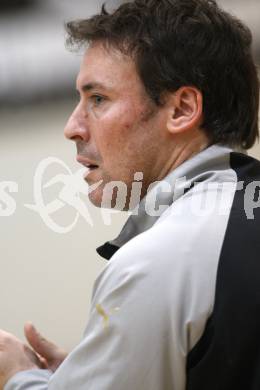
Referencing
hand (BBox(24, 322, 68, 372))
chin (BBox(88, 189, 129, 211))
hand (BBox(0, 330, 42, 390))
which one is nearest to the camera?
hand (BBox(0, 330, 42, 390))

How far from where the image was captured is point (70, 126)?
4.07 ft

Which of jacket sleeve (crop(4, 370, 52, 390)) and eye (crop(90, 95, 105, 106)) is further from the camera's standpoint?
eye (crop(90, 95, 105, 106))

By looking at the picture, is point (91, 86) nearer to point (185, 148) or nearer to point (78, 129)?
point (78, 129)

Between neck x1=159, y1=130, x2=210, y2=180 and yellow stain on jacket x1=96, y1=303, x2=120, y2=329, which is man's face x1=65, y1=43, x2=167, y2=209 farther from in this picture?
yellow stain on jacket x1=96, y1=303, x2=120, y2=329

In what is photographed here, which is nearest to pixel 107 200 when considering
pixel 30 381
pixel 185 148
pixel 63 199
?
pixel 185 148

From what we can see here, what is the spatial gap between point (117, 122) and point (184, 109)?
0.37 feet

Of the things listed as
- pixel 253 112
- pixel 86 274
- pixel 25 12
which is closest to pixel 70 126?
pixel 253 112

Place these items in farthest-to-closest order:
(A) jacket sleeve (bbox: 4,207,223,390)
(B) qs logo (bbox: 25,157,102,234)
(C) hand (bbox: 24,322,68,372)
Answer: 1. (B) qs logo (bbox: 25,157,102,234)
2. (C) hand (bbox: 24,322,68,372)
3. (A) jacket sleeve (bbox: 4,207,223,390)

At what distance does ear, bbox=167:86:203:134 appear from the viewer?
1.17m

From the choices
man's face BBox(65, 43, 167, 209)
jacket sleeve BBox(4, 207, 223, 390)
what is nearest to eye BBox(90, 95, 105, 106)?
man's face BBox(65, 43, 167, 209)

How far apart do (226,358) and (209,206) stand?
0.67 feet

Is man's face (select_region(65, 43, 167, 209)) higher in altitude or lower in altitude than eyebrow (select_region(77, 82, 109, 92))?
lower

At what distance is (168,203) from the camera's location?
42.3 inches

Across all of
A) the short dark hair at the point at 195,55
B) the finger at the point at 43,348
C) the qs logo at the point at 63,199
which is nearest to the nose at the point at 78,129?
the short dark hair at the point at 195,55
